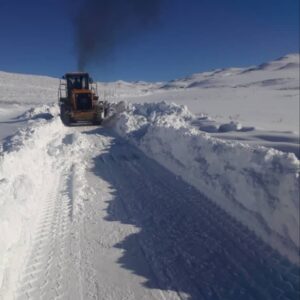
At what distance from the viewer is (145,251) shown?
577cm

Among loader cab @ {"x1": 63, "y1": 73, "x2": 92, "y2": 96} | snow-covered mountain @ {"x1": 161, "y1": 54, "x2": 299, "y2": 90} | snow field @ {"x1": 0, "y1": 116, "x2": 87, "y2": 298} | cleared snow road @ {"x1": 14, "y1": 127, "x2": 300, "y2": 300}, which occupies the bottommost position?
cleared snow road @ {"x1": 14, "y1": 127, "x2": 300, "y2": 300}

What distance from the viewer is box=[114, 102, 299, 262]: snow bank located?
A: 18.4ft

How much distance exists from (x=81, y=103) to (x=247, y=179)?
14425mm

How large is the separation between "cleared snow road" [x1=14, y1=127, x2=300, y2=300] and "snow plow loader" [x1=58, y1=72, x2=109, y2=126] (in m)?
10.7

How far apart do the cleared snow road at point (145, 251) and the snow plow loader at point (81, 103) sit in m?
10.7

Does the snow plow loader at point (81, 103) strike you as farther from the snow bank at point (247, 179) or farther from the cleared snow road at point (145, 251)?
the cleared snow road at point (145, 251)

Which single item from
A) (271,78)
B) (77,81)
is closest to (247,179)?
(77,81)

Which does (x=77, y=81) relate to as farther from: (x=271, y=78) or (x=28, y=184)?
(x=271, y=78)

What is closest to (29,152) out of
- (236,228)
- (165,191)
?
(165,191)

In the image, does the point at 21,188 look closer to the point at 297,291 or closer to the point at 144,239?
the point at 144,239

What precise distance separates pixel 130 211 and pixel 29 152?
12.4ft

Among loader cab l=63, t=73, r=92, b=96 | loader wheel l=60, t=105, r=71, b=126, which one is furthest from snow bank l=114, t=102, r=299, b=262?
loader cab l=63, t=73, r=92, b=96

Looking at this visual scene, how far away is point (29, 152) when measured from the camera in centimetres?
991

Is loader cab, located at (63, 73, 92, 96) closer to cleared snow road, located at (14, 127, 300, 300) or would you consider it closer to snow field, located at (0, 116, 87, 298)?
snow field, located at (0, 116, 87, 298)
